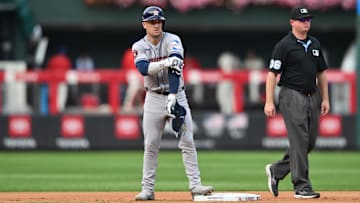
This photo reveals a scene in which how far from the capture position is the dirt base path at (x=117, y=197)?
12.4m

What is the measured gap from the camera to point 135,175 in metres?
17.5

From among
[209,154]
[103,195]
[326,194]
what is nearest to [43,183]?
[103,195]

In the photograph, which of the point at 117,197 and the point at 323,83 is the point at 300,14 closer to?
the point at 323,83

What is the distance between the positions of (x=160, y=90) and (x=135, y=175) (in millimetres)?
5438

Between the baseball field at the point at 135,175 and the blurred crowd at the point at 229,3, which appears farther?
the blurred crowd at the point at 229,3

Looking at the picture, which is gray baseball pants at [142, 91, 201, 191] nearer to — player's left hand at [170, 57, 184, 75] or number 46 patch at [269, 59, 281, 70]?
player's left hand at [170, 57, 184, 75]

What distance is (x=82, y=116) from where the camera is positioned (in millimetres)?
24219

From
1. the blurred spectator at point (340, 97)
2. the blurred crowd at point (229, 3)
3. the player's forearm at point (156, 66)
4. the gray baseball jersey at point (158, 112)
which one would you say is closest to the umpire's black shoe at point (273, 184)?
the gray baseball jersey at point (158, 112)

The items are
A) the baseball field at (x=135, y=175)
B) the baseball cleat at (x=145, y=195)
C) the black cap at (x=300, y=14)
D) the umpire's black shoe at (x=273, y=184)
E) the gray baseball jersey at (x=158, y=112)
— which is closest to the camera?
the gray baseball jersey at (x=158, y=112)

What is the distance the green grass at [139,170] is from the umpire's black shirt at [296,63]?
92.1 inches

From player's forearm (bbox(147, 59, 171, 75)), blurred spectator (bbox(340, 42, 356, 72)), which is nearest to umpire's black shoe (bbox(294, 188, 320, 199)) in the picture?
player's forearm (bbox(147, 59, 171, 75))

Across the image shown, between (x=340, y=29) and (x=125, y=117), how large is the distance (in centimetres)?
1022

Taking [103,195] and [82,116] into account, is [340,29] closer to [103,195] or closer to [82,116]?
[82,116]

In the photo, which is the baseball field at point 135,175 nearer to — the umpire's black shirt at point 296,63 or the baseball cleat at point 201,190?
the baseball cleat at point 201,190
